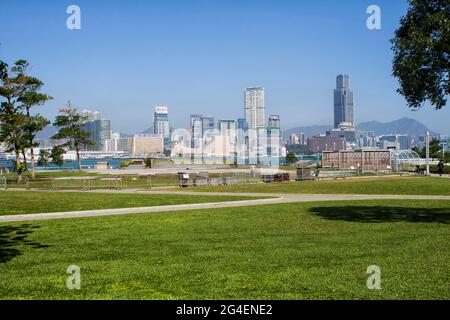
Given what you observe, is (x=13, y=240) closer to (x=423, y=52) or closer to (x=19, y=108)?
(x=423, y=52)

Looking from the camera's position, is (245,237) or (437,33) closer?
(245,237)

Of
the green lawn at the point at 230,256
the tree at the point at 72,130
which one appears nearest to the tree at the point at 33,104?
the tree at the point at 72,130

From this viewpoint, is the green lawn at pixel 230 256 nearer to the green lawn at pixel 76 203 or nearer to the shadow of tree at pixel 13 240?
the shadow of tree at pixel 13 240

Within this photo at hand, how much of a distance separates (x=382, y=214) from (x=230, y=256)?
10474mm

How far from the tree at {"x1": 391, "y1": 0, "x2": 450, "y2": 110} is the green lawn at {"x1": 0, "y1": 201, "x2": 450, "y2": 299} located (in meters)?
4.63

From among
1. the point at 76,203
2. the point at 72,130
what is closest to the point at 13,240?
the point at 76,203

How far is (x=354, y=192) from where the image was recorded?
1277 inches

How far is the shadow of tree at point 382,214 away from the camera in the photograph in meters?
17.7

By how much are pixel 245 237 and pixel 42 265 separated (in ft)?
18.7

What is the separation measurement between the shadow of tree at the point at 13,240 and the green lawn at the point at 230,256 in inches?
1.3

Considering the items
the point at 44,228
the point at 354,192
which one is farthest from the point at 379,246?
the point at 354,192

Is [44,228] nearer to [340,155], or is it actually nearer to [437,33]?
[437,33]

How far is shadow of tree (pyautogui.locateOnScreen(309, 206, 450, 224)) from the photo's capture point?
58.1 feet
